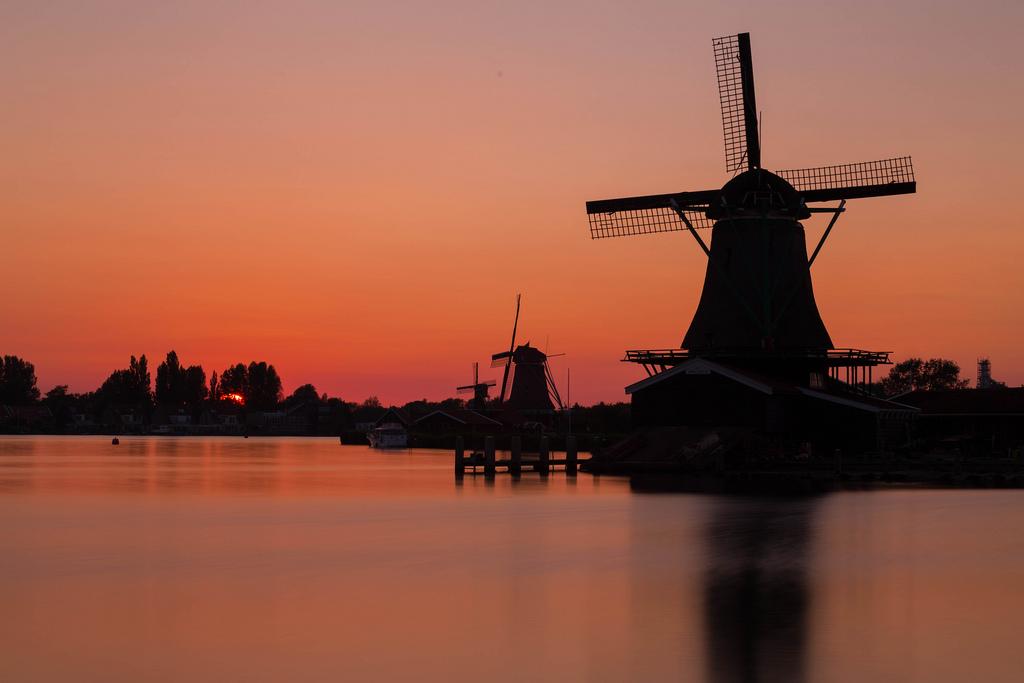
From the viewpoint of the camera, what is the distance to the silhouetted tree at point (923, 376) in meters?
113

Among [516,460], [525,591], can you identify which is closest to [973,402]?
[516,460]

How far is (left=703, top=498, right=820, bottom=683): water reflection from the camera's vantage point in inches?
652

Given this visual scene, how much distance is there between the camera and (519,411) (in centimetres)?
13000

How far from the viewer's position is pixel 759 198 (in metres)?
57.0

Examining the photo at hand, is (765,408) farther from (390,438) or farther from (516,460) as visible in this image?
(390,438)

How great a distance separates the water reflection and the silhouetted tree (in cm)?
8160

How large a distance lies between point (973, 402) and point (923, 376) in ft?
175

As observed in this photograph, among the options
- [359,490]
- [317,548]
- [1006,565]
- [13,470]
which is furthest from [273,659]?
[13,470]

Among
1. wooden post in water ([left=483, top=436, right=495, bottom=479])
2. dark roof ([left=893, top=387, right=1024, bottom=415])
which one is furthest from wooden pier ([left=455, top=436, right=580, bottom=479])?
dark roof ([left=893, top=387, right=1024, bottom=415])

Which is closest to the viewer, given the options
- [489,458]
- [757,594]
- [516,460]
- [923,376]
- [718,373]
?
[757,594]

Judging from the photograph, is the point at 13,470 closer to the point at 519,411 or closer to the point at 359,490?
the point at 359,490

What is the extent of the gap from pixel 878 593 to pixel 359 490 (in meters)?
35.4

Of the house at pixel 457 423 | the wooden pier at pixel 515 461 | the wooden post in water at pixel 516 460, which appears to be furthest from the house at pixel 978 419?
the house at pixel 457 423

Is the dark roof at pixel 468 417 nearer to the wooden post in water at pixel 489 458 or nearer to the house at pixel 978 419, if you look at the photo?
the wooden post in water at pixel 489 458
